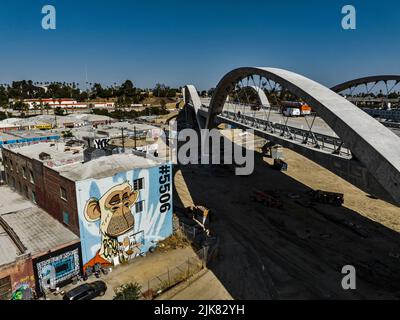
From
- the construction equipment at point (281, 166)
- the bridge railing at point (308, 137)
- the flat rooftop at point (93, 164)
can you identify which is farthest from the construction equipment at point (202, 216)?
the construction equipment at point (281, 166)

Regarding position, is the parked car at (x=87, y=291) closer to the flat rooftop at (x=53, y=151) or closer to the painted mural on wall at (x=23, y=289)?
the painted mural on wall at (x=23, y=289)

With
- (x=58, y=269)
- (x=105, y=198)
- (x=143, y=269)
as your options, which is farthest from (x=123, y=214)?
(x=58, y=269)

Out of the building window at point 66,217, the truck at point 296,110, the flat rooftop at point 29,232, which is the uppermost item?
the truck at point 296,110

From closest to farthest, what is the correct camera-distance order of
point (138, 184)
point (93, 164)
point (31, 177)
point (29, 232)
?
point (29, 232), point (93, 164), point (138, 184), point (31, 177)

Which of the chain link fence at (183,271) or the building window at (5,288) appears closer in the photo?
the building window at (5,288)

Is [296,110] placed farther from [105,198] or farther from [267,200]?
[105,198]

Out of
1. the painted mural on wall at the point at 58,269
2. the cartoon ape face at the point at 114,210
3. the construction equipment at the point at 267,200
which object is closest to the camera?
the painted mural on wall at the point at 58,269

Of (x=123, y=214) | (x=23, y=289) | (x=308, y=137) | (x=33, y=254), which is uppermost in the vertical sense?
(x=308, y=137)

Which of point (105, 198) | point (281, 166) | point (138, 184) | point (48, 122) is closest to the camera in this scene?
point (105, 198)
